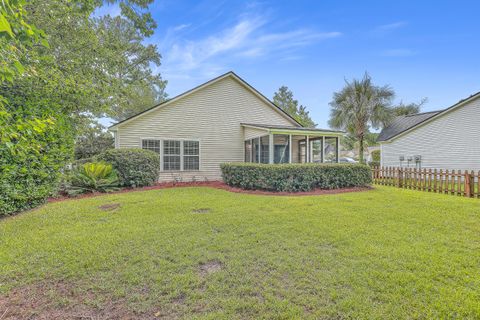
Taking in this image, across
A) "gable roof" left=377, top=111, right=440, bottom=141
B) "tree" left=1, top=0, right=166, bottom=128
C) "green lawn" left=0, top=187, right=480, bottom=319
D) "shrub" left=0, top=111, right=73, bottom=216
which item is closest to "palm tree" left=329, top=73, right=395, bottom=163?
"gable roof" left=377, top=111, right=440, bottom=141

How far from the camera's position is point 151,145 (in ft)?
39.8

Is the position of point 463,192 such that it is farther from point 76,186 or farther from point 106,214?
point 76,186

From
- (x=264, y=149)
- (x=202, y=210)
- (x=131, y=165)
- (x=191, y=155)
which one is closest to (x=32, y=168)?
(x=131, y=165)

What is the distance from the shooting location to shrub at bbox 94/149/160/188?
9.59 m

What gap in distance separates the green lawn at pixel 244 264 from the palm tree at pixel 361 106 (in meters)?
17.8

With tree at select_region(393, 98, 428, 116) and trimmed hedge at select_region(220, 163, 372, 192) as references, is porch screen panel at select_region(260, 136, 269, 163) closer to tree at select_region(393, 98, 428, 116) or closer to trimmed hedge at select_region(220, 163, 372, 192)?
trimmed hedge at select_region(220, 163, 372, 192)

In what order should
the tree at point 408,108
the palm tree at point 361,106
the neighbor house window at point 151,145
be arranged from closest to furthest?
the neighbor house window at point 151,145, the palm tree at point 361,106, the tree at point 408,108

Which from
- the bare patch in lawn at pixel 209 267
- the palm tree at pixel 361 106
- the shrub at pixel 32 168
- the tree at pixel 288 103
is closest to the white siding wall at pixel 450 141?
the palm tree at pixel 361 106

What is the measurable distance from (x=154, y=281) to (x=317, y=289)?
1976 millimetres

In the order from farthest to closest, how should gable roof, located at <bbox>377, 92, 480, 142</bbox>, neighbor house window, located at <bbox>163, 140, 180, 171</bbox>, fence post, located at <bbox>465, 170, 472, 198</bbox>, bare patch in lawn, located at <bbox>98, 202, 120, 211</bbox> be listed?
gable roof, located at <bbox>377, 92, 480, 142</bbox> < neighbor house window, located at <bbox>163, 140, 180, 171</bbox> < fence post, located at <bbox>465, 170, 472, 198</bbox> < bare patch in lawn, located at <bbox>98, 202, 120, 211</bbox>

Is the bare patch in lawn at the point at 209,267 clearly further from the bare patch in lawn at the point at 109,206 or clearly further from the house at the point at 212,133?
the house at the point at 212,133

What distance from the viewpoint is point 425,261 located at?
10.5 ft

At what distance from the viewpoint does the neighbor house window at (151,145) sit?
12.0 meters

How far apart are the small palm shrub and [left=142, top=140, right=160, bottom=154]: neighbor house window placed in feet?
9.23
